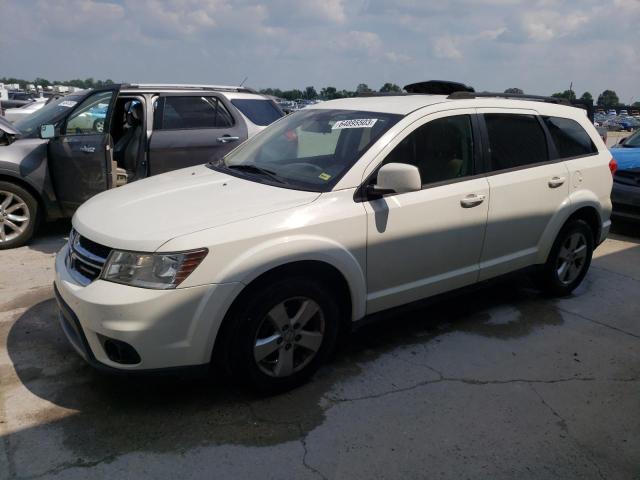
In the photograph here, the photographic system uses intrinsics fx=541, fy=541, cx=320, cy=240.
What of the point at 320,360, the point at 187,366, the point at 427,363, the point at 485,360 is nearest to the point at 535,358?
the point at 485,360

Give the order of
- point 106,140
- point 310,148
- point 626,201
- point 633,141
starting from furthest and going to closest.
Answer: point 633,141 → point 626,201 → point 106,140 → point 310,148

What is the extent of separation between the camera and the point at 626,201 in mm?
7230

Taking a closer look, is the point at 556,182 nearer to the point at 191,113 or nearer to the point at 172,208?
the point at 172,208

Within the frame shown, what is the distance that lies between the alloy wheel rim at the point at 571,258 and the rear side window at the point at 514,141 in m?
0.84

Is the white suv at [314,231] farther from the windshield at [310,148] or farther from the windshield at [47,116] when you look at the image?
the windshield at [47,116]

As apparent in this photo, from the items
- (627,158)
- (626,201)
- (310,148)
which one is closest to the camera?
(310,148)

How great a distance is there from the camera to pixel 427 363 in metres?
3.63

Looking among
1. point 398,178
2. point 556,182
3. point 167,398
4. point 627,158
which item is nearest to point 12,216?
point 167,398

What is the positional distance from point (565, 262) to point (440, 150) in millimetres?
1881

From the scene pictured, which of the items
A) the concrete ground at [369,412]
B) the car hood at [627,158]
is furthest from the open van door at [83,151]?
the car hood at [627,158]

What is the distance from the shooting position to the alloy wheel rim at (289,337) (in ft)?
9.79

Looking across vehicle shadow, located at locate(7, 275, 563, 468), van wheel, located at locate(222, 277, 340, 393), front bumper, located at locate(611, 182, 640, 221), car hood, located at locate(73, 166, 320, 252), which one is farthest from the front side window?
front bumper, located at locate(611, 182, 640, 221)

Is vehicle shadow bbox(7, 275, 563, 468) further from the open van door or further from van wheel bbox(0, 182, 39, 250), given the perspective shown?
van wheel bbox(0, 182, 39, 250)

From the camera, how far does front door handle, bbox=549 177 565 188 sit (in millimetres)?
4324
